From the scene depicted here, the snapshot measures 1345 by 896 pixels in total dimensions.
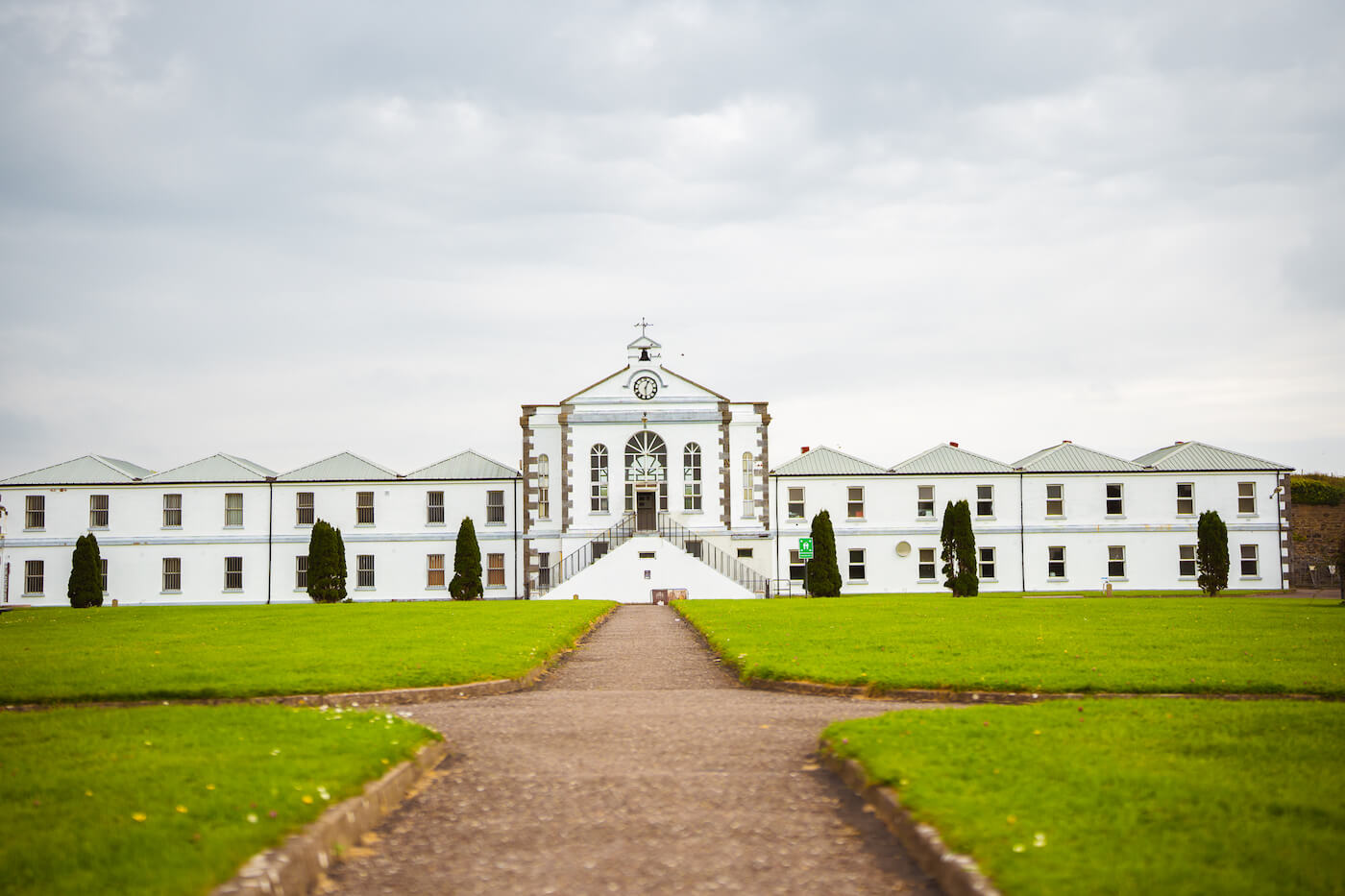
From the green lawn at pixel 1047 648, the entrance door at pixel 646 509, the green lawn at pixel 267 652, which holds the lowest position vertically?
the green lawn at pixel 1047 648

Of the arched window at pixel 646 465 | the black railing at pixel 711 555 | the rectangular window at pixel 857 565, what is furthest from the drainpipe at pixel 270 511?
the rectangular window at pixel 857 565

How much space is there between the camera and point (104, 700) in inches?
456

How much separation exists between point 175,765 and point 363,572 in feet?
124

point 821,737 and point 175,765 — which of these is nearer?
point 175,765

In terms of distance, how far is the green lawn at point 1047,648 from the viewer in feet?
40.1

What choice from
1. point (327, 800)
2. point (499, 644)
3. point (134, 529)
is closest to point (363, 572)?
point (134, 529)

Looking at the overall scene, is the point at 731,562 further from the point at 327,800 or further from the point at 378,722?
the point at 327,800

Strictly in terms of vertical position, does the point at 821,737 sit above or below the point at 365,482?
below

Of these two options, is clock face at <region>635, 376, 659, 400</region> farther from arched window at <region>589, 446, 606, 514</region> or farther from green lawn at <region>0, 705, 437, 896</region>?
green lawn at <region>0, 705, 437, 896</region>

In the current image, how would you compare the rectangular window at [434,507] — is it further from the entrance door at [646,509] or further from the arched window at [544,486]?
the entrance door at [646,509]

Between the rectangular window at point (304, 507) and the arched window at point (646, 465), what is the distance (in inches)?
517

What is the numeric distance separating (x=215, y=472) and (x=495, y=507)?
11.5m

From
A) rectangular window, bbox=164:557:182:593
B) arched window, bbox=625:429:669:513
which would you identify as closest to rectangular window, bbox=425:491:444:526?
arched window, bbox=625:429:669:513

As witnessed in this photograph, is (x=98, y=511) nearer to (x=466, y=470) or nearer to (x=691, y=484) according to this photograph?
(x=466, y=470)
